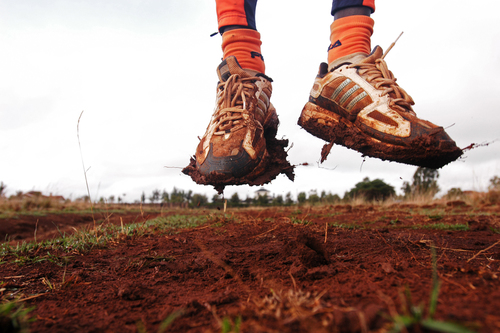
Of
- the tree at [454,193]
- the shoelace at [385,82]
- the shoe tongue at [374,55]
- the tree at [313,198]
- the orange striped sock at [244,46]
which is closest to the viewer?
the shoelace at [385,82]

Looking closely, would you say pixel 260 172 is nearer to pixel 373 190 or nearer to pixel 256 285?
pixel 256 285

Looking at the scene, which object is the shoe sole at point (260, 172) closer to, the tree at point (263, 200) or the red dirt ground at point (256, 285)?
the red dirt ground at point (256, 285)

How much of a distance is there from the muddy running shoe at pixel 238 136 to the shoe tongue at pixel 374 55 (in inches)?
31.3

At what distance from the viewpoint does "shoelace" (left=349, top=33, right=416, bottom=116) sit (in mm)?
2070

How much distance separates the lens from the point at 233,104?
7.42 ft

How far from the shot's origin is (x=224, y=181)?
188cm

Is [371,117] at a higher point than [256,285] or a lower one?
higher

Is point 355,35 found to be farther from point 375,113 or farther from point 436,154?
point 436,154

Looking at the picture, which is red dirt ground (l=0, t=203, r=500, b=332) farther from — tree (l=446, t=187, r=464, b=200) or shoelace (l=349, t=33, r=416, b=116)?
tree (l=446, t=187, r=464, b=200)

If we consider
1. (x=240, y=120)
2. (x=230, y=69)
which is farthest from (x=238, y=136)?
(x=230, y=69)

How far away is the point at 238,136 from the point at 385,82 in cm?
117

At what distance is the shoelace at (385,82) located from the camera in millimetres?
2070

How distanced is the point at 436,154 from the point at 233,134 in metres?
1.25

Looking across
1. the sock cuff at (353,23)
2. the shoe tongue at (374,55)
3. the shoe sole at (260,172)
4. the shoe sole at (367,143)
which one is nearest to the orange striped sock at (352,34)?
the sock cuff at (353,23)
